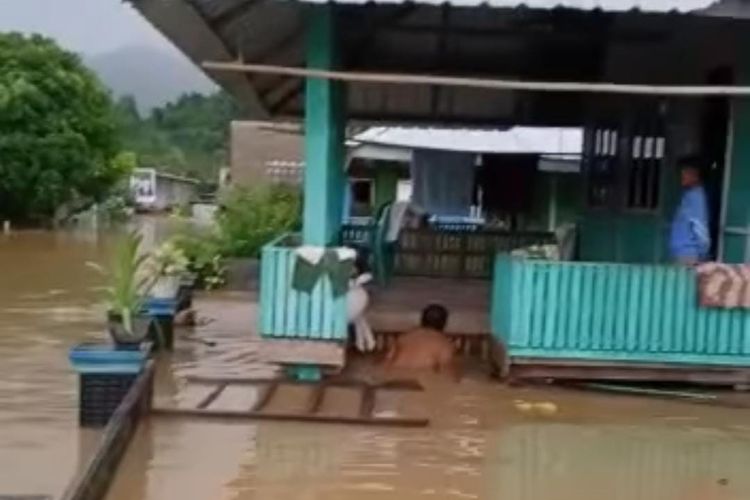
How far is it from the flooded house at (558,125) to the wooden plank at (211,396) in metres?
0.56

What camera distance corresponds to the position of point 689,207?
10586mm

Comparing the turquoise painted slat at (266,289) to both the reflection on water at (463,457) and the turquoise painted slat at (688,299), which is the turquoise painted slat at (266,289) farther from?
the turquoise painted slat at (688,299)

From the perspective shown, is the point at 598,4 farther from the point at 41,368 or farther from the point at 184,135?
the point at 184,135

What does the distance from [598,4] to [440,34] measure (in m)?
3.69

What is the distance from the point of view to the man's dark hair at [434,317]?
451 inches

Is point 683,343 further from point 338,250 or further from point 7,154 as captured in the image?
point 7,154

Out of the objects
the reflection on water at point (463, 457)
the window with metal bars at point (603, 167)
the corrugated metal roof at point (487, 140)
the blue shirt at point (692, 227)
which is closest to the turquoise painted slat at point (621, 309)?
the reflection on water at point (463, 457)

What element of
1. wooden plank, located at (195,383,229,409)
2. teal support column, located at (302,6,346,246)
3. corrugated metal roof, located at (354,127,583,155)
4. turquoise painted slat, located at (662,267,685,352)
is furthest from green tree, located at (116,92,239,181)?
turquoise painted slat, located at (662,267,685,352)

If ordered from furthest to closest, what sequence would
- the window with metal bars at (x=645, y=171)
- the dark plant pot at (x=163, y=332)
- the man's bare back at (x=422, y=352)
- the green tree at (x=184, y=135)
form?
1. the green tree at (x=184, y=135)
2. the window with metal bars at (x=645, y=171)
3. the dark plant pot at (x=163, y=332)
4. the man's bare back at (x=422, y=352)

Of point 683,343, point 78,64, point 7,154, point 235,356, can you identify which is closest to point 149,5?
point 235,356

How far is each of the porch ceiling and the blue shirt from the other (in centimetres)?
148

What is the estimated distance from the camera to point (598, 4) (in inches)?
370

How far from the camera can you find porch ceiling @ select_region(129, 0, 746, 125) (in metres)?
9.81

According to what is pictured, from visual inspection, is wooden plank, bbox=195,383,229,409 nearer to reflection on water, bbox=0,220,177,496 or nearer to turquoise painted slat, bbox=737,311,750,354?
reflection on water, bbox=0,220,177,496
